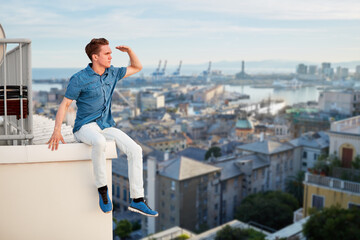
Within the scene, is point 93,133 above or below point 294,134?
above

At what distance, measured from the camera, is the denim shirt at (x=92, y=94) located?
51.6 inches

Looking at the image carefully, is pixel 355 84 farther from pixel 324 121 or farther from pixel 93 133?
pixel 93 133

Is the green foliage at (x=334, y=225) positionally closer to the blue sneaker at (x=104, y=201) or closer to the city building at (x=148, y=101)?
the blue sneaker at (x=104, y=201)

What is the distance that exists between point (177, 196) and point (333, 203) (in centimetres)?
476

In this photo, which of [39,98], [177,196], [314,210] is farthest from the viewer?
[39,98]

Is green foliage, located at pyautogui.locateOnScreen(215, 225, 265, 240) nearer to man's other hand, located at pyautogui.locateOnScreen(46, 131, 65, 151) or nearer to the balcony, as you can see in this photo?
the balcony

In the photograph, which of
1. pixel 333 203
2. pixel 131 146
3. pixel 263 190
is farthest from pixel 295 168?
pixel 131 146

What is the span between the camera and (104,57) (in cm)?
134

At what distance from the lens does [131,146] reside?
1306 mm

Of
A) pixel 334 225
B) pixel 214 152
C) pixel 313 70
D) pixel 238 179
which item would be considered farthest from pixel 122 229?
pixel 313 70

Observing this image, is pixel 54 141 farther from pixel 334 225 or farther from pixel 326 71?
pixel 326 71

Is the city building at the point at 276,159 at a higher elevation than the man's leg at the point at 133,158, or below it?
below

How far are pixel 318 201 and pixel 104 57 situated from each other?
858cm

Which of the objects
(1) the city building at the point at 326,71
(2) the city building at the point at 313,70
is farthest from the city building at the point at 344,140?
(2) the city building at the point at 313,70
